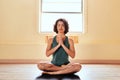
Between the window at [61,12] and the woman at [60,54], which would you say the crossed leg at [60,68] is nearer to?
the woman at [60,54]

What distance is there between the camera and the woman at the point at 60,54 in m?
3.39

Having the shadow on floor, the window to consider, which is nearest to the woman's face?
the shadow on floor

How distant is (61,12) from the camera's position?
544cm

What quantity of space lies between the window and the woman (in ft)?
6.25

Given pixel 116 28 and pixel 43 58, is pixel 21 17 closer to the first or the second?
pixel 43 58

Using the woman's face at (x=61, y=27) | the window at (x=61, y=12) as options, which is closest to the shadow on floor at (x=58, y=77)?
the woman's face at (x=61, y=27)

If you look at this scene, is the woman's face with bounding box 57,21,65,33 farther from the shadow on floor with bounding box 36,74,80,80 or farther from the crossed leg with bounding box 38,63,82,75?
the shadow on floor with bounding box 36,74,80,80

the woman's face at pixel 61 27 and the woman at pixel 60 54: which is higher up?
the woman's face at pixel 61 27

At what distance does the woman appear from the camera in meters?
3.39

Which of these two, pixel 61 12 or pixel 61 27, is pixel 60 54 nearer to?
pixel 61 27

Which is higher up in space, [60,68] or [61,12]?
[61,12]

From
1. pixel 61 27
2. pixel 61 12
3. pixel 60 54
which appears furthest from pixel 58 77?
pixel 61 12

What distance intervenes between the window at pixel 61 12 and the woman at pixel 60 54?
1905mm

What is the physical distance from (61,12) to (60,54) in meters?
2.11
